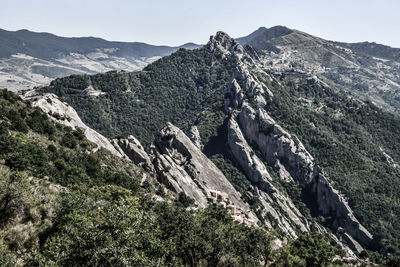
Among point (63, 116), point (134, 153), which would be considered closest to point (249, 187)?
point (134, 153)

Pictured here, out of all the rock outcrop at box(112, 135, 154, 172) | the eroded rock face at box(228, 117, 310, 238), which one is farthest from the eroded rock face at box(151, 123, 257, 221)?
the eroded rock face at box(228, 117, 310, 238)

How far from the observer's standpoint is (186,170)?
427ft

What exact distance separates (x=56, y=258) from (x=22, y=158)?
3723cm

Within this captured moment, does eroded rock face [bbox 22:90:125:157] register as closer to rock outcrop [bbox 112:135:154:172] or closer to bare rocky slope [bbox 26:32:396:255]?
bare rocky slope [bbox 26:32:396:255]

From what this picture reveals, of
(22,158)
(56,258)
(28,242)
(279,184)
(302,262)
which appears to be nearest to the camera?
(56,258)

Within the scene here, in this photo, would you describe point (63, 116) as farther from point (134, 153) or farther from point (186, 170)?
point (186, 170)

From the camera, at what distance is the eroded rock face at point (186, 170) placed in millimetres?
109438

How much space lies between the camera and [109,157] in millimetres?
96812

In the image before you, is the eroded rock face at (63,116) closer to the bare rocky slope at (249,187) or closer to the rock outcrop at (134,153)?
the bare rocky slope at (249,187)

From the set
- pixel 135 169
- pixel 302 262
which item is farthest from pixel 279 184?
pixel 302 262

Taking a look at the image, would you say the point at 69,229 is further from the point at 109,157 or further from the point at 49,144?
the point at 109,157

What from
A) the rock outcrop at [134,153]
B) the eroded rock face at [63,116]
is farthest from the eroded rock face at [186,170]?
the eroded rock face at [63,116]

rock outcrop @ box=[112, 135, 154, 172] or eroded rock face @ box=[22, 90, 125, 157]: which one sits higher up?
eroded rock face @ box=[22, 90, 125, 157]

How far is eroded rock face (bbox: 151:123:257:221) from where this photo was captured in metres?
109
